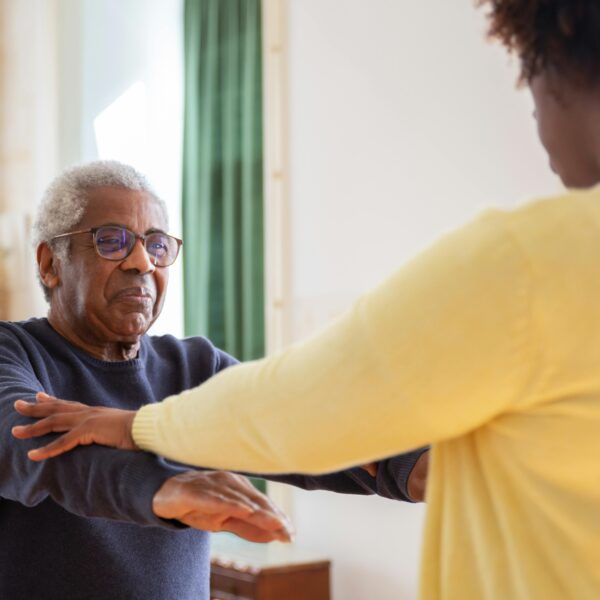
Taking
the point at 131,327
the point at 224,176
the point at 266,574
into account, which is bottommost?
the point at 266,574

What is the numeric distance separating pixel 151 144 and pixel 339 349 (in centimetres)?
434

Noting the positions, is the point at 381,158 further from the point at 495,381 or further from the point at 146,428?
the point at 495,381

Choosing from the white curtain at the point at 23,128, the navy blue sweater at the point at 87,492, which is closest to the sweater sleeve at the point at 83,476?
the navy blue sweater at the point at 87,492

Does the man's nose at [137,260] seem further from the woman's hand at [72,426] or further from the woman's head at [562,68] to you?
the woman's head at [562,68]

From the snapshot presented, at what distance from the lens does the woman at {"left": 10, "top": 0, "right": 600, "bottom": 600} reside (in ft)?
3.17

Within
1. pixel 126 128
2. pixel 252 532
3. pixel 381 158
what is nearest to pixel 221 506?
pixel 252 532

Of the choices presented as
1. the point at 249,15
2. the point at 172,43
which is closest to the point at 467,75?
the point at 249,15

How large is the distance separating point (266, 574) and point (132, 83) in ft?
8.32

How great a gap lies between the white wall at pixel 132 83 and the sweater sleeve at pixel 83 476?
11.6 feet

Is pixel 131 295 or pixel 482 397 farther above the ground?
pixel 131 295

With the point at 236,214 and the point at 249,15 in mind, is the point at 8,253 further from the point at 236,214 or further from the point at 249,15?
the point at 249,15

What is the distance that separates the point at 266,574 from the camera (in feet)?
13.1

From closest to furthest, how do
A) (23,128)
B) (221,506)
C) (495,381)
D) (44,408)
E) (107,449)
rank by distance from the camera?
(495,381) < (221,506) < (107,449) < (44,408) < (23,128)

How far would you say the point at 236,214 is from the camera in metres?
4.95
